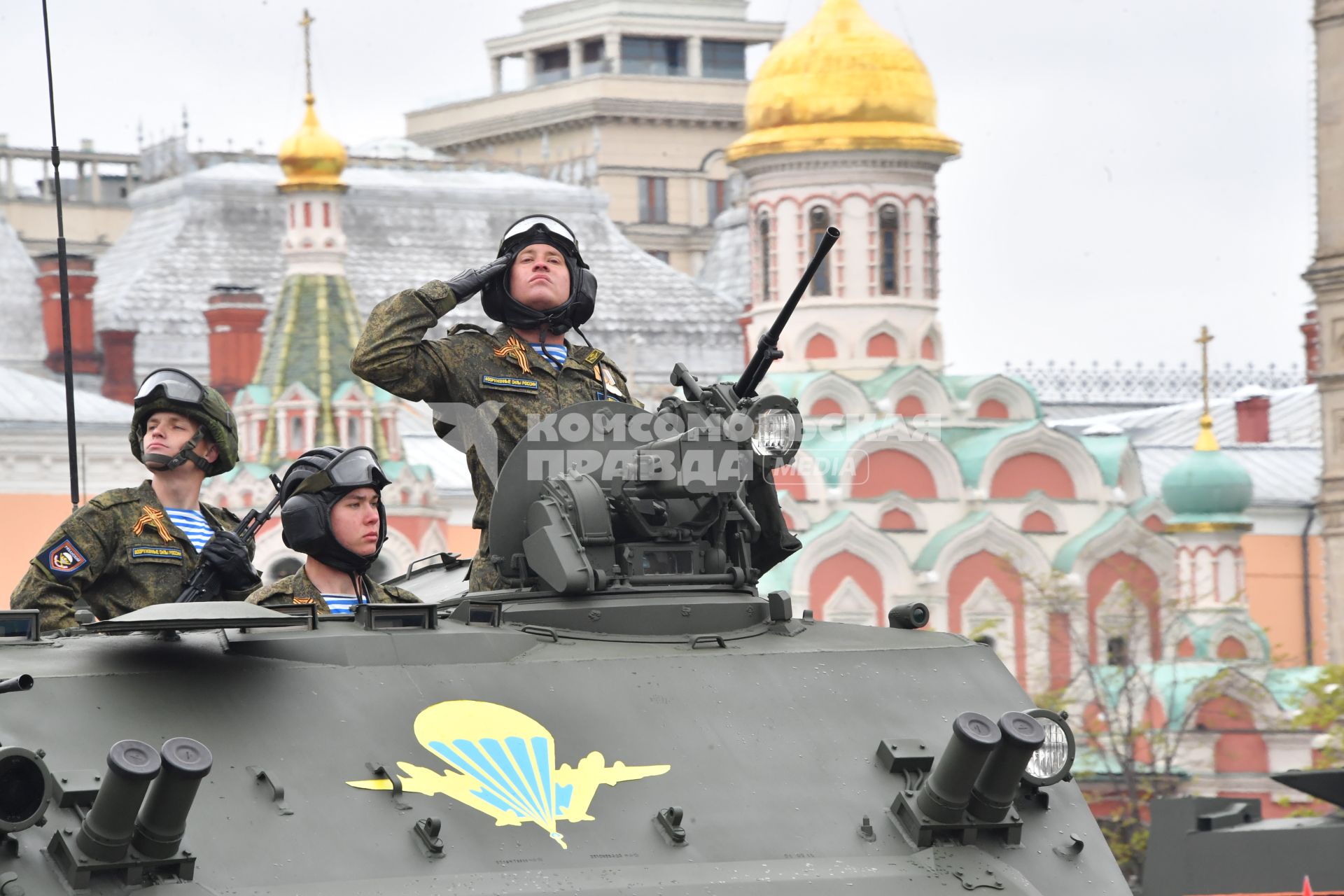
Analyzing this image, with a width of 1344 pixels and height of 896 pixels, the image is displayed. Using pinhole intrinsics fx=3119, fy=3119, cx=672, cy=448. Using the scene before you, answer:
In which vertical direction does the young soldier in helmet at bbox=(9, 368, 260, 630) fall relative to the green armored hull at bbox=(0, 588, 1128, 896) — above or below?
above

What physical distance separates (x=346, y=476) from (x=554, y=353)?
120cm

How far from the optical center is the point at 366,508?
31.3 ft

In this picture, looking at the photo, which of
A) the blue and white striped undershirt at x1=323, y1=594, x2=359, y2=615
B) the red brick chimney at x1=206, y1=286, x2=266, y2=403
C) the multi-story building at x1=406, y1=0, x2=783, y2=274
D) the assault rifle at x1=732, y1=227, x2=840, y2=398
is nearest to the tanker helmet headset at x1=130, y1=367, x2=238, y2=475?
the blue and white striped undershirt at x1=323, y1=594, x2=359, y2=615

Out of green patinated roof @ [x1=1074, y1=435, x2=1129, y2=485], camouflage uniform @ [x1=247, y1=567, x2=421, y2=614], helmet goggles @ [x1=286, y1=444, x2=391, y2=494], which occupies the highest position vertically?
helmet goggles @ [x1=286, y1=444, x2=391, y2=494]

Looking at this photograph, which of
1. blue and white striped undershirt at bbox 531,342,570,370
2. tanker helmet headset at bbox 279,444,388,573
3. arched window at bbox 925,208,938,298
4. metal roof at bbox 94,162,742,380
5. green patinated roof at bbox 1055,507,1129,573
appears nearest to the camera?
tanker helmet headset at bbox 279,444,388,573

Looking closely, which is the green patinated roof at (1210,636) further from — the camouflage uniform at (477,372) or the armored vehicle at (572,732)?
the armored vehicle at (572,732)

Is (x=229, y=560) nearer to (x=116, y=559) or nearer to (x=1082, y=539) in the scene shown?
(x=116, y=559)

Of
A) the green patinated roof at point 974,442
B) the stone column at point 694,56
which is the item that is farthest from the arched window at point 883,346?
the stone column at point 694,56

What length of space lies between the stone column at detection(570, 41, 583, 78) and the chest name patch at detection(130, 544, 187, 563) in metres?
95.6

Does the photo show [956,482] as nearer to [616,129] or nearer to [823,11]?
Answer: [823,11]

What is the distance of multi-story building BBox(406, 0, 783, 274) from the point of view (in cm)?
9925

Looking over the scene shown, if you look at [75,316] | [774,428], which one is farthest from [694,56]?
[774,428]

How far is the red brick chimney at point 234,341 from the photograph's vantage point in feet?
189

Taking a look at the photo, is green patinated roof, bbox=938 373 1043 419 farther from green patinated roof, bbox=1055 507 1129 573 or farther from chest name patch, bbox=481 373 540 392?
chest name patch, bbox=481 373 540 392
